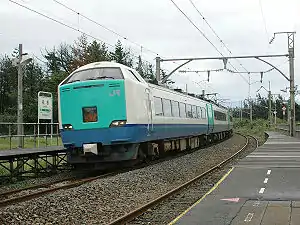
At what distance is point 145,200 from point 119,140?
4.37 m

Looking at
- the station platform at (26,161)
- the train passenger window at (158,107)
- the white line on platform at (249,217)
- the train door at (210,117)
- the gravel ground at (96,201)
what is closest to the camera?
the white line on platform at (249,217)

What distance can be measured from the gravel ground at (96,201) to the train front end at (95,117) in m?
1.36

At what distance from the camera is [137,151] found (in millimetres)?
15891

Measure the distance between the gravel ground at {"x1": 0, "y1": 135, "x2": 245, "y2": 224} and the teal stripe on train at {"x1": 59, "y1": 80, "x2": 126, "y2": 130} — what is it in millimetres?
1993

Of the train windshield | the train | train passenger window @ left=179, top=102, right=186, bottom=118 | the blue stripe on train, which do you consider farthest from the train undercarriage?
train passenger window @ left=179, top=102, right=186, bottom=118

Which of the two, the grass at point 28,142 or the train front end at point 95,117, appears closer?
the train front end at point 95,117

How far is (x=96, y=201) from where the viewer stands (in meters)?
9.96

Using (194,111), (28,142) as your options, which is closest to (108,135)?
(28,142)

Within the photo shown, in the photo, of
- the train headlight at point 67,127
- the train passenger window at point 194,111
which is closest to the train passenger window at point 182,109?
the train passenger window at point 194,111

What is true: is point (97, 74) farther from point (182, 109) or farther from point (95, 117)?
point (182, 109)

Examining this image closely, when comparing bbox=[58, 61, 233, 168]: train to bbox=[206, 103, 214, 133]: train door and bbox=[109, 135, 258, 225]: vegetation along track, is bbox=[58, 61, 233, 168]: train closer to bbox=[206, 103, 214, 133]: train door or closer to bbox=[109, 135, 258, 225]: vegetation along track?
bbox=[109, 135, 258, 225]: vegetation along track

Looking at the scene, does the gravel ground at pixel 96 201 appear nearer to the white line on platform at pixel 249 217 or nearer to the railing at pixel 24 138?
the white line on platform at pixel 249 217

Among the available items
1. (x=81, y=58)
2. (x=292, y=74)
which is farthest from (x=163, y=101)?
(x=81, y=58)

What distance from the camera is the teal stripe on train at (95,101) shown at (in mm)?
14805
